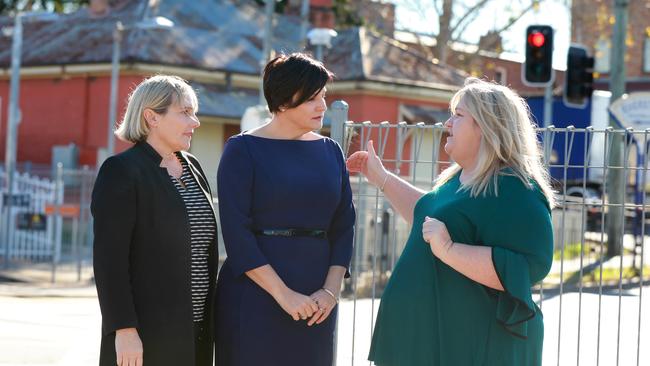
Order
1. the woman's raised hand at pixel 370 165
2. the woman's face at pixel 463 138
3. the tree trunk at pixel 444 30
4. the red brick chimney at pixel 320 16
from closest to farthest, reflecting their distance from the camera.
→ the woman's face at pixel 463 138
the woman's raised hand at pixel 370 165
the red brick chimney at pixel 320 16
the tree trunk at pixel 444 30

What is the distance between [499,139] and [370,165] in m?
1.05

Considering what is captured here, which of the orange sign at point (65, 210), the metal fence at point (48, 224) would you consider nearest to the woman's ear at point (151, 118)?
the metal fence at point (48, 224)

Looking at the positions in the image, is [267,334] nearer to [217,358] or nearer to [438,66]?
[217,358]

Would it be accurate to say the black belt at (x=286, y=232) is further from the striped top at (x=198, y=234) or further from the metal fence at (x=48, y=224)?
the metal fence at (x=48, y=224)

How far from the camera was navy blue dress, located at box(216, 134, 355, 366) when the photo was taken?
14.7 ft

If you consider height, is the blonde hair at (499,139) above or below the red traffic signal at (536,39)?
below

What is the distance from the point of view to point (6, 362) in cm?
977

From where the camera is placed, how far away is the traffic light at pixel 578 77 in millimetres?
17625

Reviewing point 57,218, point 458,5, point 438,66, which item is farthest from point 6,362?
point 458,5

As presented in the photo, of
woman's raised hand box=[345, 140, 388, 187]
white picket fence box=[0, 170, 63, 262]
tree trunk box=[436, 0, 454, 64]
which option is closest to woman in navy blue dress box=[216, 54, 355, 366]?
woman's raised hand box=[345, 140, 388, 187]

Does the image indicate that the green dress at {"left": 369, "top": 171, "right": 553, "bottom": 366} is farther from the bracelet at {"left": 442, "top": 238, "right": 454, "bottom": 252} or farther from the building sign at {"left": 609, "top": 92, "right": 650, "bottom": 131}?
the building sign at {"left": 609, "top": 92, "right": 650, "bottom": 131}

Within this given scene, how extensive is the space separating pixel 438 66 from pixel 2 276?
1662cm

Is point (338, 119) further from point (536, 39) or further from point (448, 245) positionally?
point (536, 39)

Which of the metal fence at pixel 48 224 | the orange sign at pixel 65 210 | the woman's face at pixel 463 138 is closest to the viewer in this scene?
the woman's face at pixel 463 138
